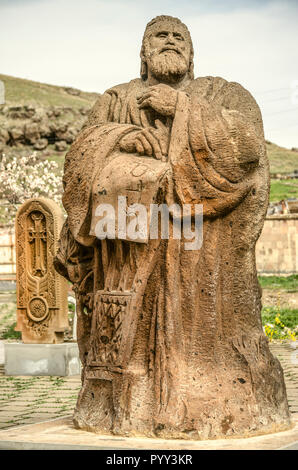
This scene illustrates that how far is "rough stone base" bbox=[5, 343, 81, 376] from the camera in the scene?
11930mm

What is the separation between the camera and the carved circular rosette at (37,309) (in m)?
12.2

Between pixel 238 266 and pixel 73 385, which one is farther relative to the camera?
pixel 73 385

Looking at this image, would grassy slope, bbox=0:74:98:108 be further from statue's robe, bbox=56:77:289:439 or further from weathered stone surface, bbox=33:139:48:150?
statue's robe, bbox=56:77:289:439

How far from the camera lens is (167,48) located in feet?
21.9

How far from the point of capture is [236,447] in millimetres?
5652

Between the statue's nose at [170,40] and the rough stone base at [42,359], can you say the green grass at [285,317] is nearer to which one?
the rough stone base at [42,359]

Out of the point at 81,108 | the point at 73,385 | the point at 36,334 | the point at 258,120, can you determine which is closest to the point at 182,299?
the point at 258,120

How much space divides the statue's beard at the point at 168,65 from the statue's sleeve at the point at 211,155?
0.47 metres

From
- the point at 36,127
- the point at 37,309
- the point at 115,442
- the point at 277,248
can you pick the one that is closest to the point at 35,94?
the point at 36,127

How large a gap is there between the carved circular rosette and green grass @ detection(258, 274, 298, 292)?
1110 cm

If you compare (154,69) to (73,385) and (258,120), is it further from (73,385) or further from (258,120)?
(73,385)

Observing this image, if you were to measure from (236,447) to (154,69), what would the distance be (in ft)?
9.48

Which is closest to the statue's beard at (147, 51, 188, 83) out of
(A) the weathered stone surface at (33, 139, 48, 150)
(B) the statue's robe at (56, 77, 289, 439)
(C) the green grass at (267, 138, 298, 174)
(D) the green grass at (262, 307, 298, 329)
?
(B) the statue's robe at (56, 77, 289, 439)

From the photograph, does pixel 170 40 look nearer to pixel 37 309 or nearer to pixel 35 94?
pixel 37 309
